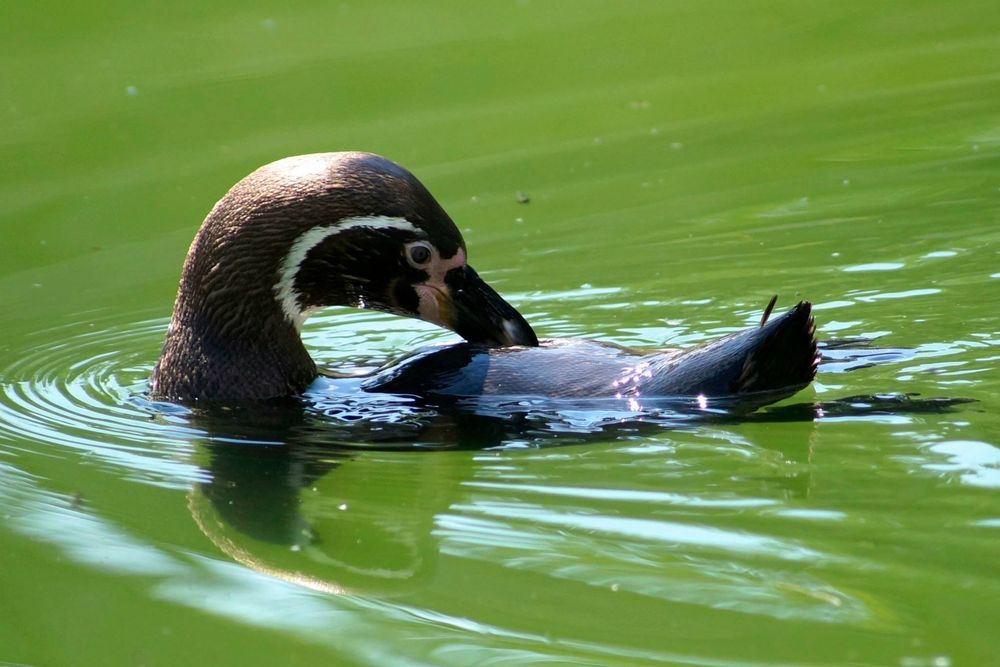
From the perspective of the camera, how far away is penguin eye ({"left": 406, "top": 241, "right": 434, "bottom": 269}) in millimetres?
5301

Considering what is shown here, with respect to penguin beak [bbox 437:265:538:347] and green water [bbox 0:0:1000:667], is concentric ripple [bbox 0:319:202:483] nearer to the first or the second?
green water [bbox 0:0:1000:667]

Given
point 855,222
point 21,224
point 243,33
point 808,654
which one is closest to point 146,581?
point 808,654

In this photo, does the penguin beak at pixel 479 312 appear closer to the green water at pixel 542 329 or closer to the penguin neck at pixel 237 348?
the green water at pixel 542 329

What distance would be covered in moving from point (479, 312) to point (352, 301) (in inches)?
17.3

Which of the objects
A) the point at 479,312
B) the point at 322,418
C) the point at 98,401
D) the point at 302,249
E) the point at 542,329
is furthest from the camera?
the point at 542,329

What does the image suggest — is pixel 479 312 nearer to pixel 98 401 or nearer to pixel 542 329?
pixel 542 329

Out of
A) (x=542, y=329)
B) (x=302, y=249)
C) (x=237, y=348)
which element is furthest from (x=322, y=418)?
(x=542, y=329)

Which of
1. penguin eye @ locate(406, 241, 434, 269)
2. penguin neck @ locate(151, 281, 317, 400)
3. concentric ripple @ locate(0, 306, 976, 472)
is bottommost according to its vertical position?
concentric ripple @ locate(0, 306, 976, 472)

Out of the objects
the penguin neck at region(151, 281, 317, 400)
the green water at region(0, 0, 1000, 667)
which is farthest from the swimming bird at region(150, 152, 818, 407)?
the green water at region(0, 0, 1000, 667)

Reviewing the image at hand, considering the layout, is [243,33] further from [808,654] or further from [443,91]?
[808,654]

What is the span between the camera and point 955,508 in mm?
4020

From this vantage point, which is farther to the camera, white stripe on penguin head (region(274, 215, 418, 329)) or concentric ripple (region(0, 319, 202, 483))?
white stripe on penguin head (region(274, 215, 418, 329))

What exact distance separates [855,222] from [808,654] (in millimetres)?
4334

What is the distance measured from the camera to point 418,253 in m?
5.32
